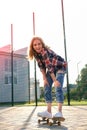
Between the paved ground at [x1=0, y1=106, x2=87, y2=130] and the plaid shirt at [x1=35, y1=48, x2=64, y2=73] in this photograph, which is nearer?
the paved ground at [x1=0, y1=106, x2=87, y2=130]

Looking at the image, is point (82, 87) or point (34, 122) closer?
point (34, 122)

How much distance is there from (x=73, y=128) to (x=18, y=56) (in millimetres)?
36222

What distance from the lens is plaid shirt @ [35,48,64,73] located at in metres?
5.51

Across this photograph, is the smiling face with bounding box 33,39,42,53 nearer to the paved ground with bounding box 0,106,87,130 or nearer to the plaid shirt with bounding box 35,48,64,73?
the plaid shirt with bounding box 35,48,64,73

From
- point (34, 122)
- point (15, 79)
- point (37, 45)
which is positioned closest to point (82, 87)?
point (15, 79)

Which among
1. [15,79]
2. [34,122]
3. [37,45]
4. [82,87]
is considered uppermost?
[15,79]

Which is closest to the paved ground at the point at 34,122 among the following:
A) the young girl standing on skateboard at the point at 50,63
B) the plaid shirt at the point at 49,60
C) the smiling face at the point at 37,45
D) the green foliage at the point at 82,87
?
the young girl standing on skateboard at the point at 50,63

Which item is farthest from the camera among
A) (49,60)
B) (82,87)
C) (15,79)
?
(82,87)

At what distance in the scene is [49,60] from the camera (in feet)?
18.1

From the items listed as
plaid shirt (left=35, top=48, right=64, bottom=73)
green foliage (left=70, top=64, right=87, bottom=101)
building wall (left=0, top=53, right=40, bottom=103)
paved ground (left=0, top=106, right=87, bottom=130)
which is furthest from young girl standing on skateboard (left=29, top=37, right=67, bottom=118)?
green foliage (left=70, top=64, right=87, bottom=101)

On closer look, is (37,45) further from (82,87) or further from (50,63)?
(82,87)

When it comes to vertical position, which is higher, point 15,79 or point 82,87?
point 15,79

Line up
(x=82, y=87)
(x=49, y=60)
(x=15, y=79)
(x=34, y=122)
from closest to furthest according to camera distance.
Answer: (x=49, y=60)
(x=34, y=122)
(x=15, y=79)
(x=82, y=87)

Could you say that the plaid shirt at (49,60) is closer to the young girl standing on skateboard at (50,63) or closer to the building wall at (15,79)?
the young girl standing on skateboard at (50,63)
